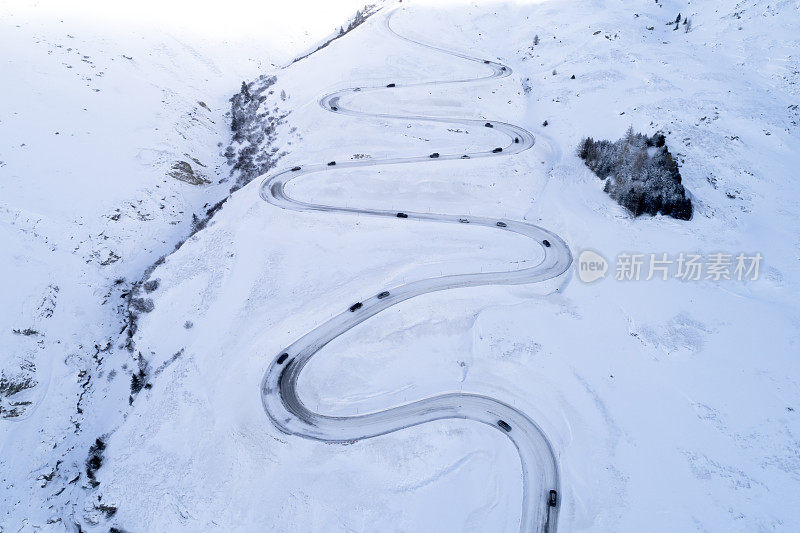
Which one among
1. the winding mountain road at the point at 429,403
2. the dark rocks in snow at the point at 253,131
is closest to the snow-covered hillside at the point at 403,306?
the winding mountain road at the point at 429,403

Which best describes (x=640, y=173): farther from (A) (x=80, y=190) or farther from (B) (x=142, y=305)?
(A) (x=80, y=190)

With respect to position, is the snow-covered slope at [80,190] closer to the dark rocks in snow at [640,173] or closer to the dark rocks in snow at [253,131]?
the dark rocks in snow at [253,131]

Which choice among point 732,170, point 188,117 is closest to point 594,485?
point 732,170

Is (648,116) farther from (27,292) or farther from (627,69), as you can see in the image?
(27,292)

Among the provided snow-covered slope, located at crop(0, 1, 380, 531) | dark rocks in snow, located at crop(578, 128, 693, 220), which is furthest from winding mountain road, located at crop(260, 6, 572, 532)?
A: snow-covered slope, located at crop(0, 1, 380, 531)

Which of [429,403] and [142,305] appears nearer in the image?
[429,403]

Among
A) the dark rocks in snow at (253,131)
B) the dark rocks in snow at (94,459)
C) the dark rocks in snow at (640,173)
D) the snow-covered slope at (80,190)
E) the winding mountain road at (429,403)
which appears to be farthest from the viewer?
the dark rocks in snow at (253,131)

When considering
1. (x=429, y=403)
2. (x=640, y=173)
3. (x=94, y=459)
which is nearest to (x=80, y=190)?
(x=94, y=459)
